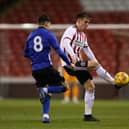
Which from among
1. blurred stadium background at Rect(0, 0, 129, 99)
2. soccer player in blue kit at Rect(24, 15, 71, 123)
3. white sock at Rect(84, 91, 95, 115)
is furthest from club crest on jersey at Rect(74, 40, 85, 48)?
blurred stadium background at Rect(0, 0, 129, 99)

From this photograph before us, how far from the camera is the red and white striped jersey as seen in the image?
419 inches

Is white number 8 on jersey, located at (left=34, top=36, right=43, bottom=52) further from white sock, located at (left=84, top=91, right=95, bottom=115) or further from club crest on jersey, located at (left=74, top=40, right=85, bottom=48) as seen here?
white sock, located at (left=84, top=91, right=95, bottom=115)

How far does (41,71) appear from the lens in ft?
33.8

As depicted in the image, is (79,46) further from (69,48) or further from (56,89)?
(56,89)

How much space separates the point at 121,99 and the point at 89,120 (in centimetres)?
942

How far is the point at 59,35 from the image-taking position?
1944 cm

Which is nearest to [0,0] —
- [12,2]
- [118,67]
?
[12,2]

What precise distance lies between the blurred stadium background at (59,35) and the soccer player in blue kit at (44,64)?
8362 mm

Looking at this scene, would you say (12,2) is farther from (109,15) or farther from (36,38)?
(36,38)

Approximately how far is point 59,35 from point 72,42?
8.61 meters

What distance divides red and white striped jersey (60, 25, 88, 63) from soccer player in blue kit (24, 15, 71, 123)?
440 millimetres

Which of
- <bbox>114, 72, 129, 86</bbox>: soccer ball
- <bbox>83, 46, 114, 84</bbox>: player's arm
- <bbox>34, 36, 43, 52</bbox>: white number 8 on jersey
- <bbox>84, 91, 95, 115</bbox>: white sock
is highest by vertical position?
<bbox>34, 36, 43, 52</bbox>: white number 8 on jersey

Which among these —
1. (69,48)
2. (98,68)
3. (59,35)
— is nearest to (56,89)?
(69,48)

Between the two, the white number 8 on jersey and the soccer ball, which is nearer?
the white number 8 on jersey
